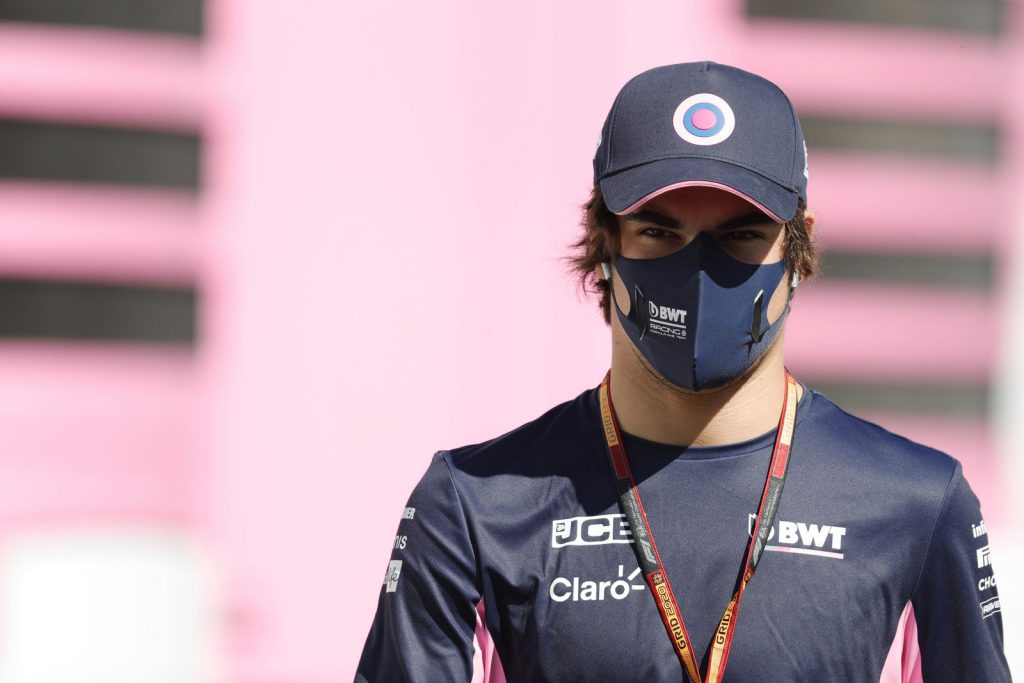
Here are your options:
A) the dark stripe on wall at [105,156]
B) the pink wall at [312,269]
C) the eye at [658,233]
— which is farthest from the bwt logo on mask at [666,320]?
the dark stripe on wall at [105,156]

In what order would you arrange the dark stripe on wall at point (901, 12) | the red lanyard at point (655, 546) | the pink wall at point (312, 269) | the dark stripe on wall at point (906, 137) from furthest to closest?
the dark stripe on wall at point (906, 137)
the dark stripe on wall at point (901, 12)
the pink wall at point (312, 269)
the red lanyard at point (655, 546)

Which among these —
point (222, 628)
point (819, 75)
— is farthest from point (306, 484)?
point (819, 75)

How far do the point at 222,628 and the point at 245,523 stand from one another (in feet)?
1.44

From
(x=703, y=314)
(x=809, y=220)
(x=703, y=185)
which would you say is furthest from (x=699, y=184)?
(x=809, y=220)

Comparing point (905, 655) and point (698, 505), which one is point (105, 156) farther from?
point (905, 655)

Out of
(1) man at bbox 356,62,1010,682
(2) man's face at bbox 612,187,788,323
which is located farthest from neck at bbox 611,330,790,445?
(2) man's face at bbox 612,187,788,323

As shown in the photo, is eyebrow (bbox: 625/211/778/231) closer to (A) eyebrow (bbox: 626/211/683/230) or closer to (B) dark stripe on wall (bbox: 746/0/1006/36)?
(A) eyebrow (bbox: 626/211/683/230)

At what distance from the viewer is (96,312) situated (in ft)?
20.7

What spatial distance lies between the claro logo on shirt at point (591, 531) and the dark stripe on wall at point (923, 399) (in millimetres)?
4833

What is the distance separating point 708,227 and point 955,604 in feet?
2.30

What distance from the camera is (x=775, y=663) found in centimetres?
214

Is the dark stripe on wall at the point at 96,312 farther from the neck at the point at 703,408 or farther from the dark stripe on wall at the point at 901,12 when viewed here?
the neck at the point at 703,408

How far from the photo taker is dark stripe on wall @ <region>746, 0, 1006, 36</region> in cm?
671

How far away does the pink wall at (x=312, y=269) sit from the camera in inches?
240
